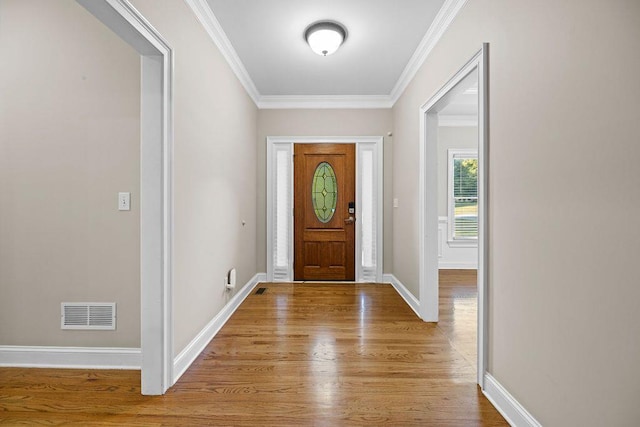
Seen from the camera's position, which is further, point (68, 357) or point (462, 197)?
point (462, 197)

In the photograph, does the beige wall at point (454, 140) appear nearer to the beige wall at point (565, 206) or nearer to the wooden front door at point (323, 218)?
the wooden front door at point (323, 218)

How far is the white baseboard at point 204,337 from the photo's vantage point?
2.14m

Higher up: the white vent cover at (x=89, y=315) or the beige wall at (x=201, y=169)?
the beige wall at (x=201, y=169)

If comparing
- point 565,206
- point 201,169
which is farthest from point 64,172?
point 565,206

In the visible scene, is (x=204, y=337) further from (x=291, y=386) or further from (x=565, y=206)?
(x=565, y=206)

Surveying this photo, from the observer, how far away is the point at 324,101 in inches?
181

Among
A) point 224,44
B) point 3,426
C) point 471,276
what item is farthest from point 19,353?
point 471,276

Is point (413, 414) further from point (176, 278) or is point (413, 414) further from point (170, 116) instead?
point (170, 116)

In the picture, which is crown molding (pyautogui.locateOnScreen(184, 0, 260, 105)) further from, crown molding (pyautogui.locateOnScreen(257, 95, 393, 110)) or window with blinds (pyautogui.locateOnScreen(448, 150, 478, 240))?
window with blinds (pyautogui.locateOnScreen(448, 150, 478, 240))

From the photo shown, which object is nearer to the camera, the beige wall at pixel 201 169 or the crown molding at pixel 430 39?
the beige wall at pixel 201 169

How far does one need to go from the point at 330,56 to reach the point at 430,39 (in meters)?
0.98

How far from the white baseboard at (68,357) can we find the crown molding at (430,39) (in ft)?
10.8

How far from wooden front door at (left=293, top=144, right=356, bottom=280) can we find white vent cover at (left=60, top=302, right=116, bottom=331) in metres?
2.77

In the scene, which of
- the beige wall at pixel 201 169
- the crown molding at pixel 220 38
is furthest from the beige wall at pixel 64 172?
the crown molding at pixel 220 38
